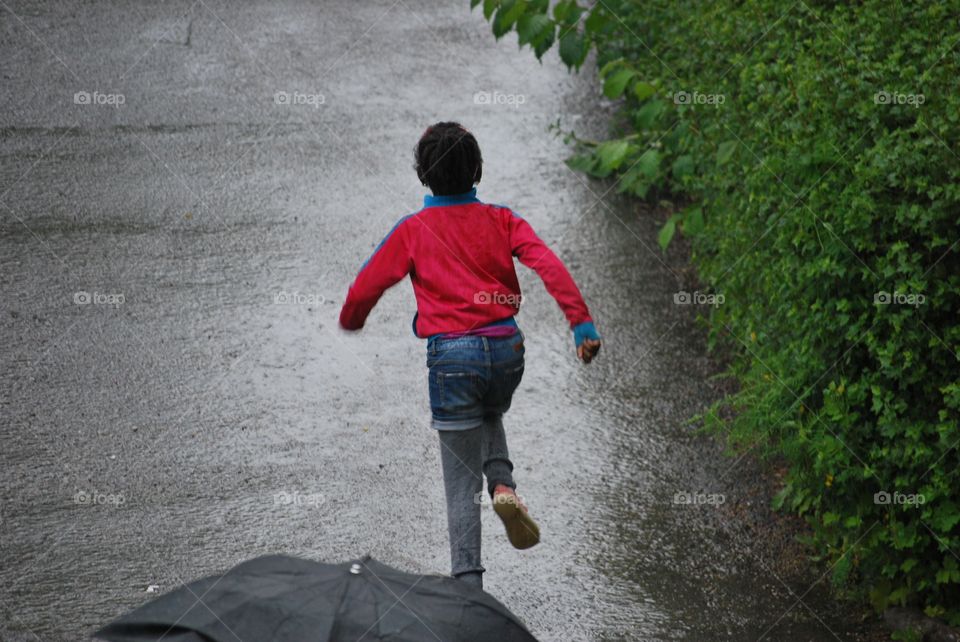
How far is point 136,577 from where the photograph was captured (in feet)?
14.8

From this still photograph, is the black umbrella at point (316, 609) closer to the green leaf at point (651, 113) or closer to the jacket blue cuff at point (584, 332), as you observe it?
the jacket blue cuff at point (584, 332)

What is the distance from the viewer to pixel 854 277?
4.52 m

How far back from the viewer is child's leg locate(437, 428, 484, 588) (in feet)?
13.7

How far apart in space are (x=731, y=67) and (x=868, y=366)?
236 cm

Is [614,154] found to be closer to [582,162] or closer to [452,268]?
[582,162]

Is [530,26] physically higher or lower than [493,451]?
higher

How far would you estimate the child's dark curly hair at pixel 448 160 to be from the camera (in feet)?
13.5

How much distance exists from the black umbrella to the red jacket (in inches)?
43.6

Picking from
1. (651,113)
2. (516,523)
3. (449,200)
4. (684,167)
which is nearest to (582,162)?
(651,113)

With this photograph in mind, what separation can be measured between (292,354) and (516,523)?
259cm

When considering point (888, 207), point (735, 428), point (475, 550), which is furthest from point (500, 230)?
point (735, 428)

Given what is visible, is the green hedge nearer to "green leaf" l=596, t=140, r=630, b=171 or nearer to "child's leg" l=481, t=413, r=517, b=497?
"green leaf" l=596, t=140, r=630, b=171

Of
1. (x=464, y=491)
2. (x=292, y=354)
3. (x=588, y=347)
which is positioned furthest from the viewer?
(x=292, y=354)

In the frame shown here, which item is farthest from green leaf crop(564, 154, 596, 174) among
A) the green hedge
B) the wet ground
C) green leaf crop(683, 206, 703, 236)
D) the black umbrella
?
the black umbrella
